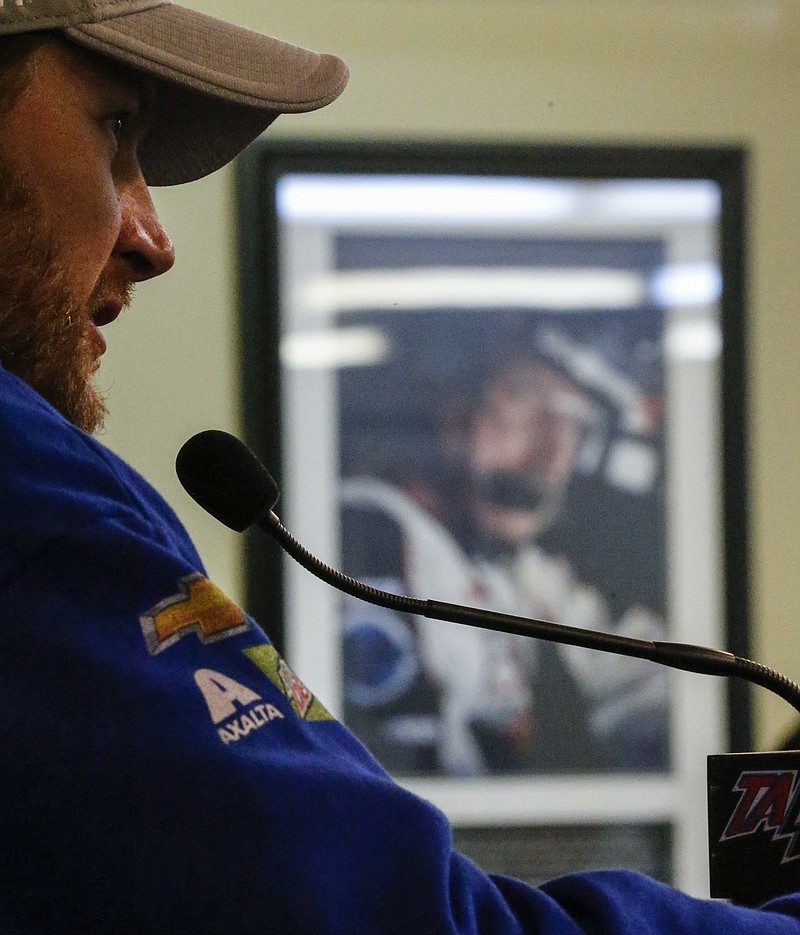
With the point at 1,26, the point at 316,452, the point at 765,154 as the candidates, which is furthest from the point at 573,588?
the point at 1,26

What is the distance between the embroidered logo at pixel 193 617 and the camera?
46 cm

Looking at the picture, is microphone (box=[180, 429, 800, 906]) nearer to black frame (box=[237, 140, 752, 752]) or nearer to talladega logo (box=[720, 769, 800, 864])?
talladega logo (box=[720, 769, 800, 864])

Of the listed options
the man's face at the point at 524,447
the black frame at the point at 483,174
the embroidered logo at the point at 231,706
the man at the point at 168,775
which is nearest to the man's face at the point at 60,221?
the man at the point at 168,775

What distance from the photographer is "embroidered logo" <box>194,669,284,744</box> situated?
1.48 ft

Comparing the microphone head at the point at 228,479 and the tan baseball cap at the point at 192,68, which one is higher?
the tan baseball cap at the point at 192,68

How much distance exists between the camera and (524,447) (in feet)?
5.53

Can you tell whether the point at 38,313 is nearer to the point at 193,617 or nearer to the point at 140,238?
the point at 140,238

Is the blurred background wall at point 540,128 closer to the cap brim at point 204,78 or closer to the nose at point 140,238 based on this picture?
the cap brim at point 204,78

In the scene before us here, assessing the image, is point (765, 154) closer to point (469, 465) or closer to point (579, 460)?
point (579, 460)

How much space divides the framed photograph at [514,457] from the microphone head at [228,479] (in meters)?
0.91

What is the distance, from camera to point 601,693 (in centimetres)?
166

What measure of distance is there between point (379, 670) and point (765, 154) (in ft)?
3.11

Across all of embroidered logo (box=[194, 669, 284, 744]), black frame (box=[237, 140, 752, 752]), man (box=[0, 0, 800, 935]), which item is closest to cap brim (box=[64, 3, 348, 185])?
man (box=[0, 0, 800, 935])

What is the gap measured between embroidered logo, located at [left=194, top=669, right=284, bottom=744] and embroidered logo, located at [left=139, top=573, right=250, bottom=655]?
0.06 feet
